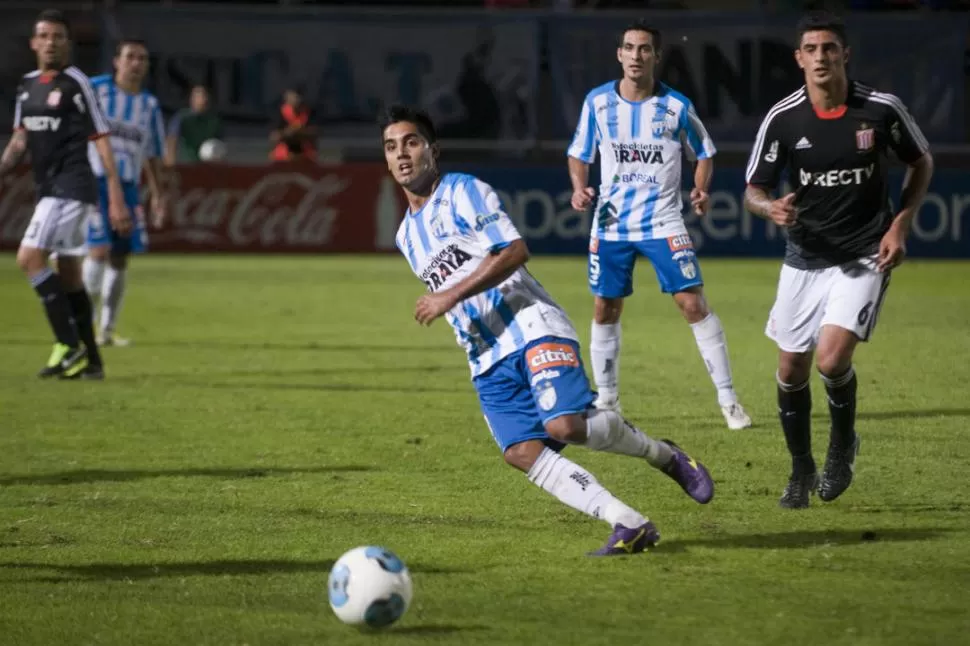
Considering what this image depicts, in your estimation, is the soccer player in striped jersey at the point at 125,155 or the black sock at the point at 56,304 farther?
the soccer player in striped jersey at the point at 125,155

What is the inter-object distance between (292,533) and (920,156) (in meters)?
3.15

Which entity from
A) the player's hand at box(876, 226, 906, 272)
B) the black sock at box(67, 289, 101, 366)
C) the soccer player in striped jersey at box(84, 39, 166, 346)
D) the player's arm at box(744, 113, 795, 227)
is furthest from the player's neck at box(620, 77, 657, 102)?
the soccer player in striped jersey at box(84, 39, 166, 346)

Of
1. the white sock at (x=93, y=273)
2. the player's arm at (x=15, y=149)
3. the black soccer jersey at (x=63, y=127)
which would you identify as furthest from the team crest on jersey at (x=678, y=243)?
the white sock at (x=93, y=273)

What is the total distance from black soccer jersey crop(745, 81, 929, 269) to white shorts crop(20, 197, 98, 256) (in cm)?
652

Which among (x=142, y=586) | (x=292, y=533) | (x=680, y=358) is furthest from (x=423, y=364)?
(x=142, y=586)

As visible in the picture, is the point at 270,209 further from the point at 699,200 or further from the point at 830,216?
the point at 830,216

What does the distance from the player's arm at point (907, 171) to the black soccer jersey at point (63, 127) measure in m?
6.95

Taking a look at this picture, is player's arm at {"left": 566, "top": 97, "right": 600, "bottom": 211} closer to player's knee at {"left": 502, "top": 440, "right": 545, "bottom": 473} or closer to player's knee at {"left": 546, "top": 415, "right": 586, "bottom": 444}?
player's knee at {"left": 502, "top": 440, "right": 545, "bottom": 473}

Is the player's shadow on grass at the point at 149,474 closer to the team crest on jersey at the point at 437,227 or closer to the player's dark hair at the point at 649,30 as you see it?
the team crest on jersey at the point at 437,227

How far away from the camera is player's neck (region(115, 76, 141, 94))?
14.8m

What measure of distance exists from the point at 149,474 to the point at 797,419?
334 cm

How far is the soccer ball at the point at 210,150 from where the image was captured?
80.5 ft

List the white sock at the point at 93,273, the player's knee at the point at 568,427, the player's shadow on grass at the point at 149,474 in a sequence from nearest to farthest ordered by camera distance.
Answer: the player's knee at the point at 568,427 → the player's shadow on grass at the point at 149,474 → the white sock at the point at 93,273

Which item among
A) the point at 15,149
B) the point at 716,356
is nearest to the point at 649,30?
the point at 716,356
